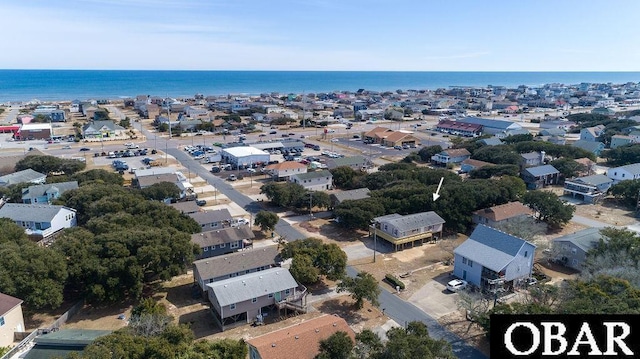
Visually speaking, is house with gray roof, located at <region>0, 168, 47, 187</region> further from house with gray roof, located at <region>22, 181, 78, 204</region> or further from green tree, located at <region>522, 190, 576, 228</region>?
green tree, located at <region>522, 190, 576, 228</region>

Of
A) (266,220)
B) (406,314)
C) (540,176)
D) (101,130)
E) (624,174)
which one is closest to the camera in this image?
(406,314)

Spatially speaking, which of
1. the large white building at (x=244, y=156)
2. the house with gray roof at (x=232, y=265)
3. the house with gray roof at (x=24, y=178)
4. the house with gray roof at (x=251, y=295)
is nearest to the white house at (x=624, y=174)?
the house with gray roof at (x=232, y=265)

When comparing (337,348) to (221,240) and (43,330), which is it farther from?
(221,240)

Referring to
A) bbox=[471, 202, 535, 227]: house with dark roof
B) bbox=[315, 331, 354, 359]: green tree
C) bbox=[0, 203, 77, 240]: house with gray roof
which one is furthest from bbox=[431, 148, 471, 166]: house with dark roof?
bbox=[315, 331, 354, 359]: green tree

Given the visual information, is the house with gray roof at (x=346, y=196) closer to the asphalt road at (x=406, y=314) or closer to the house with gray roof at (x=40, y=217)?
the asphalt road at (x=406, y=314)

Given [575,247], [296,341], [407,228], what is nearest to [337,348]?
[296,341]
